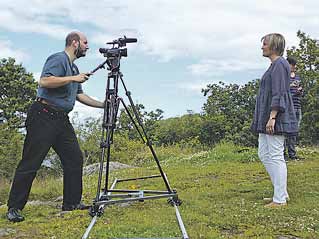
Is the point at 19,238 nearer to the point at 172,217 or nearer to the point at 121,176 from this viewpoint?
the point at 172,217

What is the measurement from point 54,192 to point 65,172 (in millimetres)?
1694

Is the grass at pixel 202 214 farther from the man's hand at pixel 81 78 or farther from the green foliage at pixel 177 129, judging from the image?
the green foliage at pixel 177 129

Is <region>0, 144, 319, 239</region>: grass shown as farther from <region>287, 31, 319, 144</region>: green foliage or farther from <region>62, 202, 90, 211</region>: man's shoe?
<region>287, 31, 319, 144</region>: green foliage

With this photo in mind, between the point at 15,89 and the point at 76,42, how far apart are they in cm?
2874

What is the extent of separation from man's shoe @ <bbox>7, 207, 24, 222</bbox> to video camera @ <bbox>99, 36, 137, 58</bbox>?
1968 mm

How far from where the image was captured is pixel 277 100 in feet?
17.6

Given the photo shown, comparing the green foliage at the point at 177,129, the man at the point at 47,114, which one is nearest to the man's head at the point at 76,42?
the man at the point at 47,114

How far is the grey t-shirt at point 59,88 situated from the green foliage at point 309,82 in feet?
101

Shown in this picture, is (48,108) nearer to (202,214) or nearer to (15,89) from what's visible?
(202,214)

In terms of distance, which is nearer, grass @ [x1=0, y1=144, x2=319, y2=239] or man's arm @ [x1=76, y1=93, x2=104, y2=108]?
grass @ [x1=0, y1=144, x2=319, y2=239]

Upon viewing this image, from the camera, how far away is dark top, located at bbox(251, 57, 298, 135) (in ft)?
17.6

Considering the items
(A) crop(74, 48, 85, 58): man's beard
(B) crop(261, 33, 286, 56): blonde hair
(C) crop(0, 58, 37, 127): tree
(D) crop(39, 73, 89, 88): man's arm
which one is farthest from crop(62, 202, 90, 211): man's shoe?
(C) crop(0, 58, 37, 127): tree

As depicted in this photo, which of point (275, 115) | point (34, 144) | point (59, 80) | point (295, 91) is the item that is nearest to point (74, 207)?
point (34, 144)

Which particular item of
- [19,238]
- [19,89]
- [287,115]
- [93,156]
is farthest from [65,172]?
[19,89]
